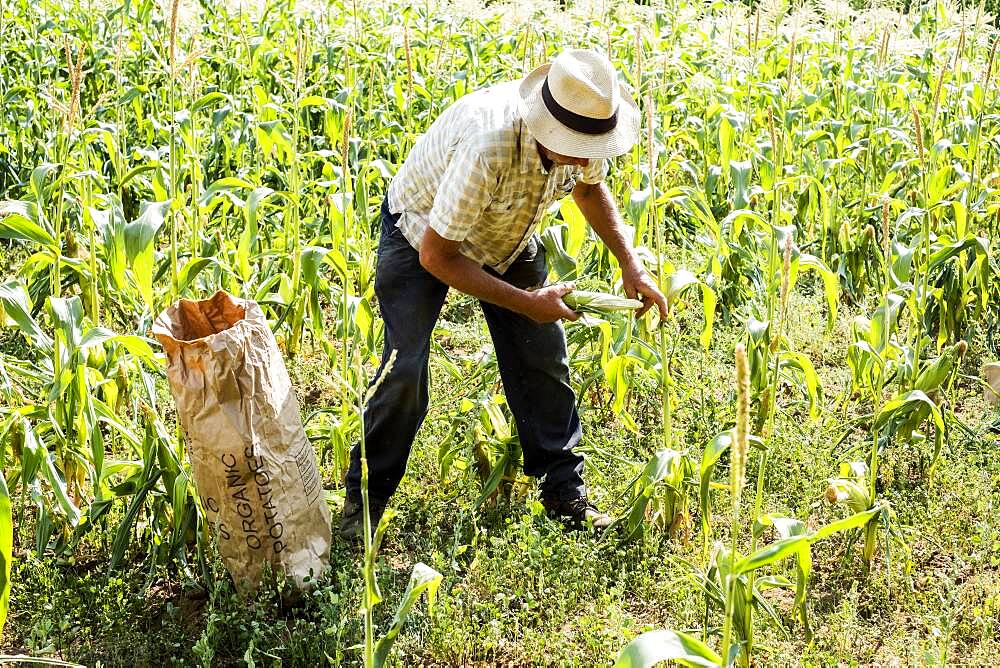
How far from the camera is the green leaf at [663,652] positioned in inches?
74.4

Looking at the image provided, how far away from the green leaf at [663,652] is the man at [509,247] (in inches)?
46.9

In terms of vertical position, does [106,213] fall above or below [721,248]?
above

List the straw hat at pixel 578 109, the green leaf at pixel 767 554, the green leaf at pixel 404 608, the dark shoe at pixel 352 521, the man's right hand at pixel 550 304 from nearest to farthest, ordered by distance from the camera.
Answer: the green leaf at pixel 767 554 → the green leaf at pixel 404 608 → the straw hat at pixel 578 109 → the man's right hand at pixel 550 304 → the dark shoe at pixel 352 521

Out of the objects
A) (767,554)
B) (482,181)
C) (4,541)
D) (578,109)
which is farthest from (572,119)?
(4,541)

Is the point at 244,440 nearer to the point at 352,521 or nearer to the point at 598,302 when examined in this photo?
the point at 352,521

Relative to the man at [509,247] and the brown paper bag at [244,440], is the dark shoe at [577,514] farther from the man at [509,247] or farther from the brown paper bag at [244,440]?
the brown paper bag at [244,440]

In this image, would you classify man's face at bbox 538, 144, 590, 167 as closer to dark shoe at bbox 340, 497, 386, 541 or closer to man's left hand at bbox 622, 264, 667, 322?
man's left hand at bbox 622, 264, 667, 322

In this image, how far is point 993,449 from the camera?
3.85 metres

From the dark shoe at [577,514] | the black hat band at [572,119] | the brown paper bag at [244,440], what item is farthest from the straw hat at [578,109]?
the dark shoe at [577,514]

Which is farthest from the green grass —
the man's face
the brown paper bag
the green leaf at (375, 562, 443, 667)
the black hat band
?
the black hat band

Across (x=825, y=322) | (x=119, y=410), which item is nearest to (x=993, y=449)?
(x=825, y=322)

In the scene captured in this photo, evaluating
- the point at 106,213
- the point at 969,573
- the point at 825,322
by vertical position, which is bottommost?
the point at 825,322

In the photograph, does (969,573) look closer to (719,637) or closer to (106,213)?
(719,637)

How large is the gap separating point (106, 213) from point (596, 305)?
1.59 m
